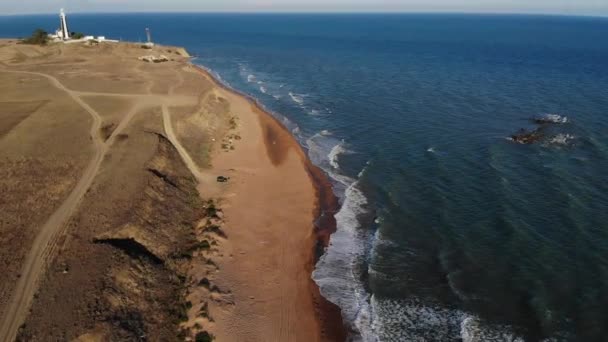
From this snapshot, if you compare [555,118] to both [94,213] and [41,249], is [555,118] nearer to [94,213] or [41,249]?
[94,213]

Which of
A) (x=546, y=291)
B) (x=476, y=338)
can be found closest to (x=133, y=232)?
(x=476, y=338)

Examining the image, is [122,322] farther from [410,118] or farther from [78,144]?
[410,118]

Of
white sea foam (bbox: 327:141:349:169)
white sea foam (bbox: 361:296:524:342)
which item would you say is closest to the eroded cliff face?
white sea foam (bbox: 361:296:524:342)

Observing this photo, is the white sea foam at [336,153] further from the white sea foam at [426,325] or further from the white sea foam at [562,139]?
the white sea foam at [562,139]

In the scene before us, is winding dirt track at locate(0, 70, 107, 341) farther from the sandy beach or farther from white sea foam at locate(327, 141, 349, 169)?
white sea foam at locate(327, 141, 349, 169)

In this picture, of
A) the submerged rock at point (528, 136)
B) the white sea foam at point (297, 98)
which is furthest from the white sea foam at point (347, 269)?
the white sea foam at point (297, 98)

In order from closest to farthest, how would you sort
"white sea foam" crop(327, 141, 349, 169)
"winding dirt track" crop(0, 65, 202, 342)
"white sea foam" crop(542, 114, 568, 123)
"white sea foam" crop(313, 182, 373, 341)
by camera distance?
"winding dirt track" crop(0, 65, 202, 342) → "white sea foam" crop(313, 182, 373, 341) → "white sea foam" crop(327, 141, 349, 169) → "white sea foam" crop(542, 114, 568, 123)
